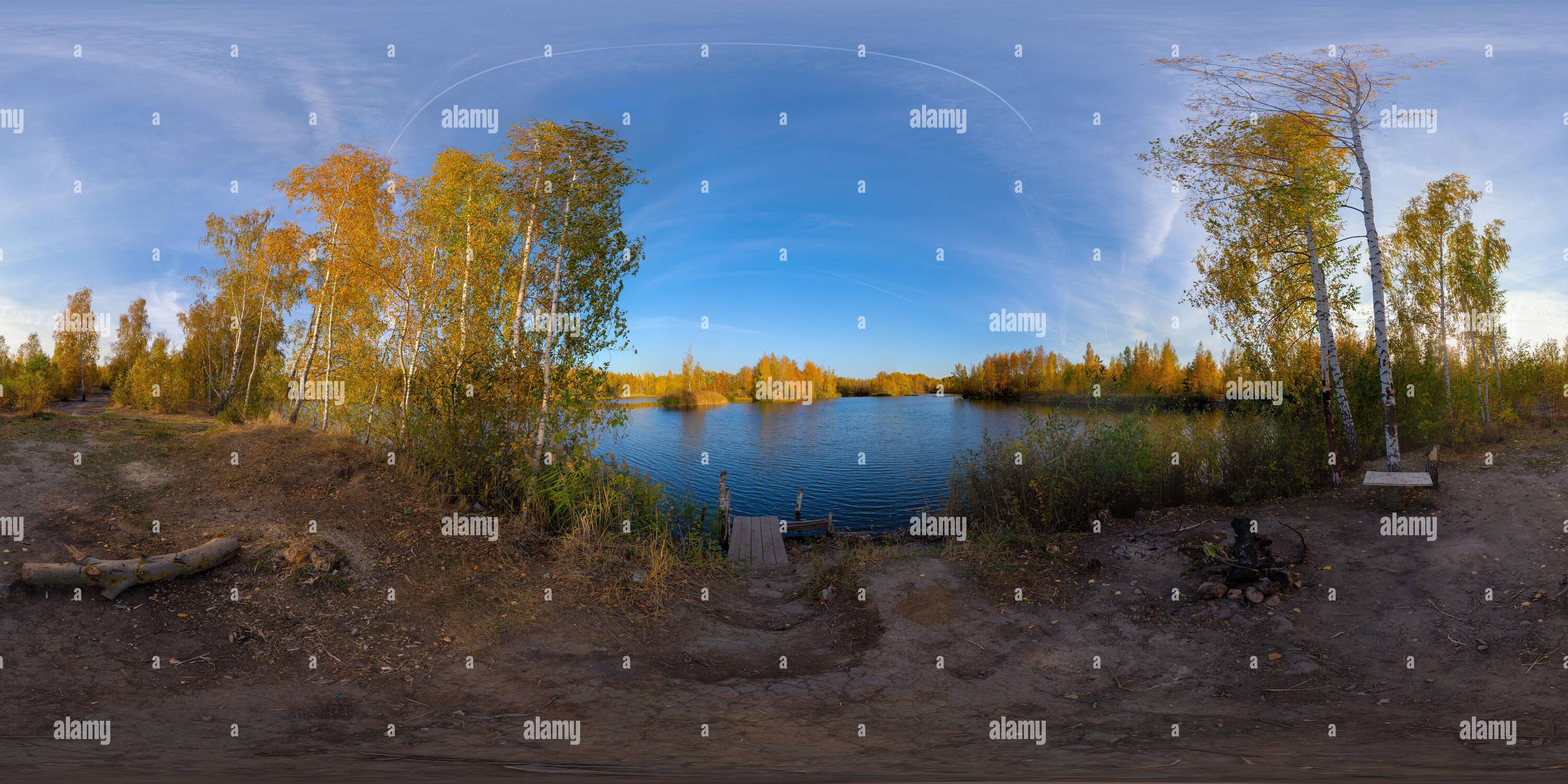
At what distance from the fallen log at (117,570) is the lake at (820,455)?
229 inches

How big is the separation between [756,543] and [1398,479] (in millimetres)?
12181

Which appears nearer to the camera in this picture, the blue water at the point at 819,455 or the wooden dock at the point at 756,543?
the wooden dock at the point at 756,543

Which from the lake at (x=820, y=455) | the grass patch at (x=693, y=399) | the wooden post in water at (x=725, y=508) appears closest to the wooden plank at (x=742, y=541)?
the wooden post in water at (x=725, y=508)

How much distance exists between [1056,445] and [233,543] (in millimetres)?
13814

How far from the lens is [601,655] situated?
27.0 feet

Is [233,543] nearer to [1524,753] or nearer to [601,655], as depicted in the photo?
[601,655]

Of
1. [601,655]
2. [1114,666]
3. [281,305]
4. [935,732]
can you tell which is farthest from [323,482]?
[281,305]

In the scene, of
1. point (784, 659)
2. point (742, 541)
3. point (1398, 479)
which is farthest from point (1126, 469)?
point (784, 659)

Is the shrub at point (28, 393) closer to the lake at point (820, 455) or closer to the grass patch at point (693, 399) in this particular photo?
the lake at point (820, 455)

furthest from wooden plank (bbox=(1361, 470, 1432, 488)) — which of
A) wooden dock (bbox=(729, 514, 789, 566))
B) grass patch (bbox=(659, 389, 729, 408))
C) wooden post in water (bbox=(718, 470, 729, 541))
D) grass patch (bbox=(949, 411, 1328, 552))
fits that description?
grass patch (bbox=(659, 389, 729, 408))

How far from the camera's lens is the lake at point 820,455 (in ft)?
81.5

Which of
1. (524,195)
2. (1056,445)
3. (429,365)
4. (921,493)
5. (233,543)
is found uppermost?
(524,195)

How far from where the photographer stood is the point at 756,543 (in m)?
16.8

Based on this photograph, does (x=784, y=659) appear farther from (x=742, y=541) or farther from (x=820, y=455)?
(x=820, y=455)
